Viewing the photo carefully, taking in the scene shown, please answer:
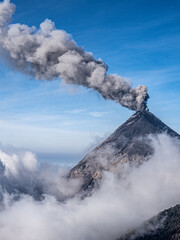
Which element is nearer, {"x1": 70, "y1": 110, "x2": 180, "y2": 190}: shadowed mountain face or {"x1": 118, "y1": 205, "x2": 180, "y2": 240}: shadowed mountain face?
{"x1": 118, "y1": 205, "x2": 180, "y2": 240}: shadowed mountain face

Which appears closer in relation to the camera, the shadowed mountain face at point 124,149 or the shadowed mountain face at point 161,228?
the shadowed mountain face at point 161,228

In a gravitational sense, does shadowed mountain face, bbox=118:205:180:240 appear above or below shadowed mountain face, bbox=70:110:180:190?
below

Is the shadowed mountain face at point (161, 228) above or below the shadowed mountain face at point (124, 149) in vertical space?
below

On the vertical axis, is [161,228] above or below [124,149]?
below

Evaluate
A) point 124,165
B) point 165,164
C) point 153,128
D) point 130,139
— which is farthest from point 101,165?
point 165,164
